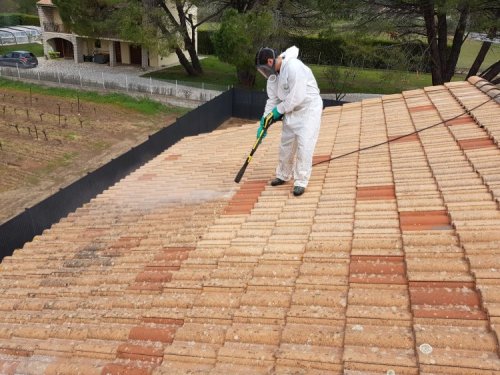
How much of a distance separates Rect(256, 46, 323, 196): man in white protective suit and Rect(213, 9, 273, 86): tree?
55.4 ft

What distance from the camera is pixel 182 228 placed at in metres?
4.56

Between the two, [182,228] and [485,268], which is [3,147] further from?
[485,268]

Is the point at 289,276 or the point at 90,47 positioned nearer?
the point at 289,276

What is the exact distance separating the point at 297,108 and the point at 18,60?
2998 centimetres

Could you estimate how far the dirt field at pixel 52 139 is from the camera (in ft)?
43.3

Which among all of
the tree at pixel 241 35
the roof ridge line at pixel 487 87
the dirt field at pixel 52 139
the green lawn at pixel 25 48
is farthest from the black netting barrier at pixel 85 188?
the green lawn at pixel 25 48

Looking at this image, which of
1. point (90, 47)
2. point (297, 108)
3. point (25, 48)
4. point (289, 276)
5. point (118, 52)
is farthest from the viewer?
point (25, 48)

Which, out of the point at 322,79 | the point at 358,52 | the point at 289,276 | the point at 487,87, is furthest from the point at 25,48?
the point at 289,276

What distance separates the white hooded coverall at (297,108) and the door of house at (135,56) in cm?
3111

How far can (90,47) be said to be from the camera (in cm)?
3375

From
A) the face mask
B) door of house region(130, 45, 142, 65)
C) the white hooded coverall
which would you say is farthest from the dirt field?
door of house region(130, 45, 142, 65)

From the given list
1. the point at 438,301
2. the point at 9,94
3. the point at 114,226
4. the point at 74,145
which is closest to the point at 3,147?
the point at 74,145

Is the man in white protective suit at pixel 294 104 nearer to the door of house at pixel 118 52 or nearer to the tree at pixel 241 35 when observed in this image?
the tree at pixel 241 35

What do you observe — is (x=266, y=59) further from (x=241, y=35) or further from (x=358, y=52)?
(x=241, y=35)
